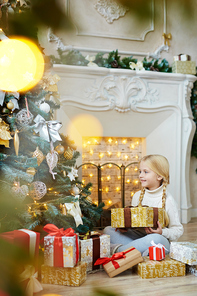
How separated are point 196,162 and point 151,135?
75 centimetres

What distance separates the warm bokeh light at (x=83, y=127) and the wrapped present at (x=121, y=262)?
1537 mm

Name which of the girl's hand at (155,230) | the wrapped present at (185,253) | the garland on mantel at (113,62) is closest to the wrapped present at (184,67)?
the garland on mantel at (113,62)

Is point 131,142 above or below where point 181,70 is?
below

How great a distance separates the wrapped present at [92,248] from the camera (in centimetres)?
172

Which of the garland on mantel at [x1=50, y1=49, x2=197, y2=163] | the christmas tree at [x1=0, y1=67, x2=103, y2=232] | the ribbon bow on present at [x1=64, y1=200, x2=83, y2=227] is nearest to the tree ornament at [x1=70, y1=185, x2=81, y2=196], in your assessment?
the christmas tree at [x1=0, y1=67, x2=103, y2=232]

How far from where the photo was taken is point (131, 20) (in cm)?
27

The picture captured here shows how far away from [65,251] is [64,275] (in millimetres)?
133

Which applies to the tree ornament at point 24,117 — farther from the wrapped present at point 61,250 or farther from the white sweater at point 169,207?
the white sweater at point 169,207

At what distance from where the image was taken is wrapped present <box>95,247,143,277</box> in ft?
5.44

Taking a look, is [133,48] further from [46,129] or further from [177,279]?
[177,279]

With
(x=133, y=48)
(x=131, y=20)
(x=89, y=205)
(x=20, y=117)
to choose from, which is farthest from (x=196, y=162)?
(x=131, y=20)

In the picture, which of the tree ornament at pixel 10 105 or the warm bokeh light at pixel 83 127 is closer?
the tree ornament at pixel 10 105

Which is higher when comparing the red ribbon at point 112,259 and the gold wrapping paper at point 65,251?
the gold wrapping paper at point 65,251

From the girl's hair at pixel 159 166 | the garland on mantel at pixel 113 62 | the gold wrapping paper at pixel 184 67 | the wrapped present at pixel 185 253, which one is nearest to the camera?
the wrapped present at pixel 185 253
